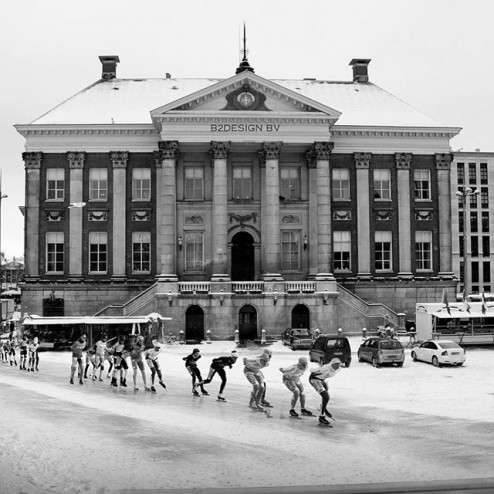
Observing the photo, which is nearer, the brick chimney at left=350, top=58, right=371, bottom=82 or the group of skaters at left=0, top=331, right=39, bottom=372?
the group of skaters at left=0, top=331, right=39, bottom=372

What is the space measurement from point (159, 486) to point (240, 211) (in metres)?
45.1

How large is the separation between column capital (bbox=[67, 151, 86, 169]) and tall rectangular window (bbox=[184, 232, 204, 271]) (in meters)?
10.3

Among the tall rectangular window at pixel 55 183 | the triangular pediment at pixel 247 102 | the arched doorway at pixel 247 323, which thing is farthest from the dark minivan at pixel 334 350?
the tall rectangular window at pixel 55 183

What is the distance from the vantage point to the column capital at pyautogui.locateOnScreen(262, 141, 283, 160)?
5544 cm

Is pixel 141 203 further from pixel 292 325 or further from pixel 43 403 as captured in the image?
pixel 43 403

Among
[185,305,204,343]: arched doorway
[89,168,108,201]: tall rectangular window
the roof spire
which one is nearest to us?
[185,305,204,343]: arched doorway

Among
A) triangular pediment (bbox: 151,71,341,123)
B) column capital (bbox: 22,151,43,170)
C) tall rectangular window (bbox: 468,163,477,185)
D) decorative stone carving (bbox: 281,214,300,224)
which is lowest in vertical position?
decorative stone carving (bbox: 281,214,300,224)

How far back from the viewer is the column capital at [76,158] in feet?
193

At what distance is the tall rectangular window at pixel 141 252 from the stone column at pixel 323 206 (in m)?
13.6

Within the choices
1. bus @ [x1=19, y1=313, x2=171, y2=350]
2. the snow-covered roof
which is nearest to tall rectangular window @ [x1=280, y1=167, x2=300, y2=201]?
the snow-covered roof

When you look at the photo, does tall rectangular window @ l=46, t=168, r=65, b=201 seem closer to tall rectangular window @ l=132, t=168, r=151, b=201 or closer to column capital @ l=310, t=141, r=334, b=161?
tall rectangular window @ l=132, t=168, r=151, b=201

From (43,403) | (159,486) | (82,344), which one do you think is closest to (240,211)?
(82,344)

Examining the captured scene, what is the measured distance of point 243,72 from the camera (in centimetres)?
5491

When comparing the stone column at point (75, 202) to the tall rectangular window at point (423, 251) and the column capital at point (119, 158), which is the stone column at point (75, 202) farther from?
the tall rectangular window at point (423, 251)
